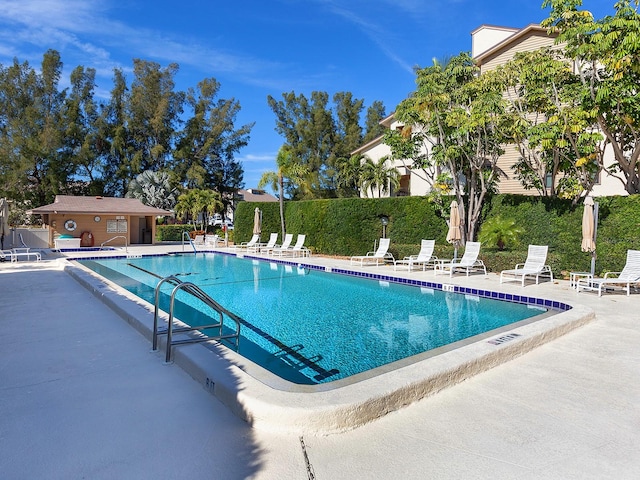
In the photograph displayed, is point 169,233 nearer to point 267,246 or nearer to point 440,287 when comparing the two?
point 267,246

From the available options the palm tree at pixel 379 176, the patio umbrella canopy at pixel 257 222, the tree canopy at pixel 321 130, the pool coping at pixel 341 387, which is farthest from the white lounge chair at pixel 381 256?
the tree canopy at pixel 321 130

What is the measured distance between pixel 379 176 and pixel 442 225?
8.91m

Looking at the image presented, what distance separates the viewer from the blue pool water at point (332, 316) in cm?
590

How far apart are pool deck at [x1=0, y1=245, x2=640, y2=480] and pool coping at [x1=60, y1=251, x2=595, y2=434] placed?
0.30ft

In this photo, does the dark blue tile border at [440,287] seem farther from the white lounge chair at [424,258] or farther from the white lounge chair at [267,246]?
the white lounge chair at [267,246]

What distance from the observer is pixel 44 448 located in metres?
2.96

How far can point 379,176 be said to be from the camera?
79.3 ft

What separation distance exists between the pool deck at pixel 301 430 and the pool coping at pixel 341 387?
0.30 ft

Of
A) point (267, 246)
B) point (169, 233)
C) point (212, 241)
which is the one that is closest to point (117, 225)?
point (169, 233)

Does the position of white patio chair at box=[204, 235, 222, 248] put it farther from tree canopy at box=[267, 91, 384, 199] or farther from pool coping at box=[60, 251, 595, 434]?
pool coping at box=[60, 251, 595, 434]

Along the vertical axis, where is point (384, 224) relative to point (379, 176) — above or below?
below

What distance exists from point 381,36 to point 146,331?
23.9 metres

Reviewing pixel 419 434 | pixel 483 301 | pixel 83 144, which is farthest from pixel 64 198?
pixel 419 434

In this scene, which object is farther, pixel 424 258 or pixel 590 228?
pixel 424 258
